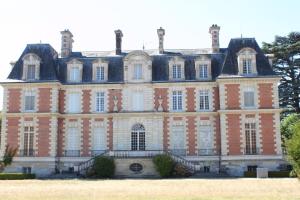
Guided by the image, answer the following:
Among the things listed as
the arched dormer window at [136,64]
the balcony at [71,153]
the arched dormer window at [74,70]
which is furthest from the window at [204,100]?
the balcony at [71,153]

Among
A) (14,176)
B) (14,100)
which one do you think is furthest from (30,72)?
(14,176)

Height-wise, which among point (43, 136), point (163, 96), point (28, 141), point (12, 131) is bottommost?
point (28, 141)

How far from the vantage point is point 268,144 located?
3219 cm

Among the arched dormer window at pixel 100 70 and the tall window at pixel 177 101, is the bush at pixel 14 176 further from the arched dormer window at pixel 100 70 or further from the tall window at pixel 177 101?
the tall window at pixel 177 101

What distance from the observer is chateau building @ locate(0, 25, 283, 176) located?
3253cm

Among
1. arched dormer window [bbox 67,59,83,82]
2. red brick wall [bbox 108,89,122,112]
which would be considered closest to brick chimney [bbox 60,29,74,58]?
arched dormer window [bbox 67,59,83,82]

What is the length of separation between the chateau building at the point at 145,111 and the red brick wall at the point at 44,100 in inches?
3.0

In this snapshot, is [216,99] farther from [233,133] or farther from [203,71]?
[233,133]

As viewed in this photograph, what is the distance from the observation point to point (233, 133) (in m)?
32.6

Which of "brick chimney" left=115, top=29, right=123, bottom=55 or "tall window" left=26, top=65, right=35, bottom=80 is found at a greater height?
"brick chimney" left=115, top=29, right=123, bottom=55

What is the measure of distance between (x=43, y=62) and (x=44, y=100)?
333cm

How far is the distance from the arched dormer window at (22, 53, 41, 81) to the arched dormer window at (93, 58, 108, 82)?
4311 millimetres

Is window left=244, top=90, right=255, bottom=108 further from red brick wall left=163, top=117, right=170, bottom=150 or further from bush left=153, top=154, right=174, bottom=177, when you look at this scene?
bush left=153, top=154, right=174, bottom=177

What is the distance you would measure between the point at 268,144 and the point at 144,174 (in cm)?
905
